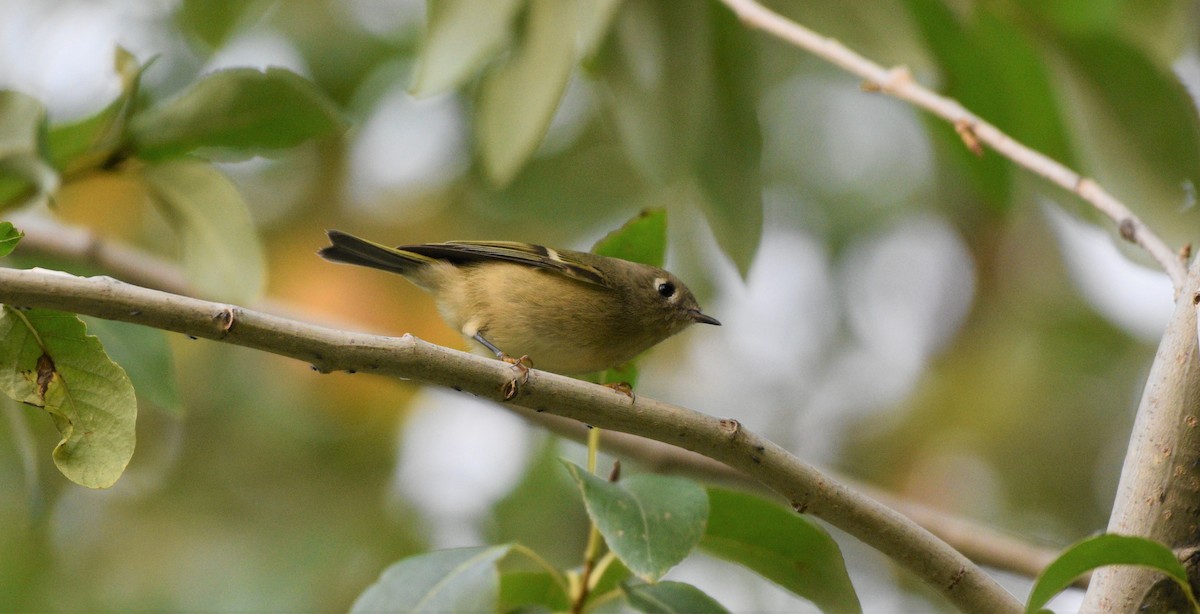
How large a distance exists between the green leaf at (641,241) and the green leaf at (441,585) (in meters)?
0.87

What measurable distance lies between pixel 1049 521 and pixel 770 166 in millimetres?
2680

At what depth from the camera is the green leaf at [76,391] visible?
203 centimetres

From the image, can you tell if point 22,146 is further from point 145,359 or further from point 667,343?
point 667,343

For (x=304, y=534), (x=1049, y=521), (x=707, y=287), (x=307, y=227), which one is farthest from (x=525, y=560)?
(x=1049, y=521)

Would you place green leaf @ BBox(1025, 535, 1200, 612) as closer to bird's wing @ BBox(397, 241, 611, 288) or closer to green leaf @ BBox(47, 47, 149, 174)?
bird's wing @ BBox(397, 241, 611, 288)

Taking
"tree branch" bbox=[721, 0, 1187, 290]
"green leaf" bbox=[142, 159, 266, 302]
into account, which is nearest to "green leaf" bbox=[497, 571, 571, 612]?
"green leaf" bbox=[142, 159, 266, 302]

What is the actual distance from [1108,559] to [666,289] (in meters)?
2.54

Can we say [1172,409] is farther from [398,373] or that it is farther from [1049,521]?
[1049,521]

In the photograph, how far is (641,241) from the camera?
2.98 meters

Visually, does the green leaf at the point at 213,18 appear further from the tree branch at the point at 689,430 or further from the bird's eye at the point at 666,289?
the tree branch at the point at 689,430

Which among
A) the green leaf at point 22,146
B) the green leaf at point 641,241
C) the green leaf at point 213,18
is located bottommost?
the green leaf at point 22,146

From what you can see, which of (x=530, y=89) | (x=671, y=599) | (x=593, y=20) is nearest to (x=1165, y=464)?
(x=671, y=599)

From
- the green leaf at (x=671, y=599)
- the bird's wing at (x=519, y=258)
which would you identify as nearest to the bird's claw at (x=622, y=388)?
the green leaf at (x=671, y=599)

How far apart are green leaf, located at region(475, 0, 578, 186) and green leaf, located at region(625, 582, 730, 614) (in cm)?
124
